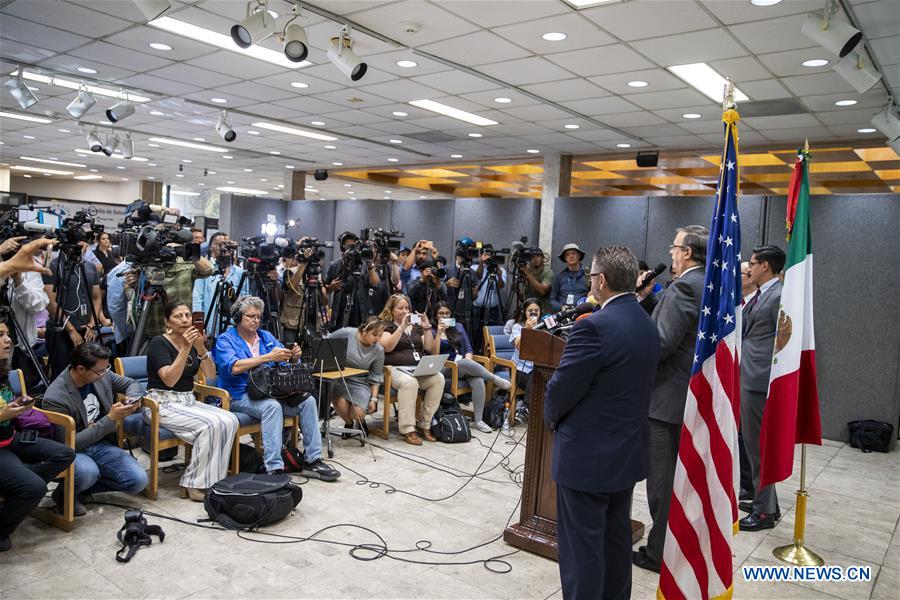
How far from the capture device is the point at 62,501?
3.54 meters

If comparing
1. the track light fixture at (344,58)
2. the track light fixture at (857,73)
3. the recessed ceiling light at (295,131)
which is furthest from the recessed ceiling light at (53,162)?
the track light fixture at (857,73)

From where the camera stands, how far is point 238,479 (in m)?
3.83

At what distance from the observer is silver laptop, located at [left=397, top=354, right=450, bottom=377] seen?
219 inches

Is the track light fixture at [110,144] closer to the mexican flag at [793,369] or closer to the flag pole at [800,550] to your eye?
the mexican flag at [793,369]

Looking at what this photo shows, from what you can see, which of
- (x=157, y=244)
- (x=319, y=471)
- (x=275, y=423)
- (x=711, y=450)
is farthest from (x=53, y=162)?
(x=711, y=450)

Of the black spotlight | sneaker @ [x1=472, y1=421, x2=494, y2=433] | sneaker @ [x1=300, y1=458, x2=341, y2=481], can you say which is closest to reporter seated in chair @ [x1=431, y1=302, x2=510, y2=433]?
sneaker @ [x1=472, y1=421, x2=494, y2=433]

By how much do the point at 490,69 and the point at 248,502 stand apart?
3.91 meters

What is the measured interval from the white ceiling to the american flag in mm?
1987

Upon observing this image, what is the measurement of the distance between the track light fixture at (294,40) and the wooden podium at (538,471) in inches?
95.7

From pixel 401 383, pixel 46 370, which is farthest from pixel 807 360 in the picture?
pixel 46 370

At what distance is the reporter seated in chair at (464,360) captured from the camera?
617 cm

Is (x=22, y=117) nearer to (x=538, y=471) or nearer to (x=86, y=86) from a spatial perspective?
(x=86, y=86)

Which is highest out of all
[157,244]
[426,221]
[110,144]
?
[110,144]

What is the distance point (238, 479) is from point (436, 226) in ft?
22.1
